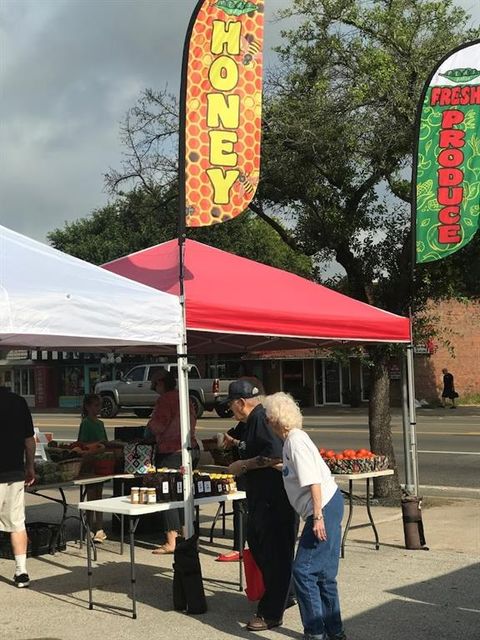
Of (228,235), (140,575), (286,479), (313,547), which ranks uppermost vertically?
(228,235)

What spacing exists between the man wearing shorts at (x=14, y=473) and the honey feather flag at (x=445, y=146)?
4772 millimetres

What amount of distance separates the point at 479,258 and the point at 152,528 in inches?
213

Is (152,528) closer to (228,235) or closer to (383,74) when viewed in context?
(383,74)

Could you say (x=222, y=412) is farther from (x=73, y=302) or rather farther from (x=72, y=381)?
(x=73, y=302)

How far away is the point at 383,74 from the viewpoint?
1107 centimetres

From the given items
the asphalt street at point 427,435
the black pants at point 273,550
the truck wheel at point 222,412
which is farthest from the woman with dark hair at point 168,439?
the truck wheel at point 222,412

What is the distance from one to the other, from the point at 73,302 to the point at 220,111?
228 cm

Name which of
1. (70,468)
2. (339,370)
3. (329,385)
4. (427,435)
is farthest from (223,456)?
(329,385)

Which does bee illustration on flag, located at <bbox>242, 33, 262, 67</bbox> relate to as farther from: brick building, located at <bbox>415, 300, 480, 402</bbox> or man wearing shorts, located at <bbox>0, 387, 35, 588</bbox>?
brick building, located at <bbox>415, 300, 480, 402</bbox>

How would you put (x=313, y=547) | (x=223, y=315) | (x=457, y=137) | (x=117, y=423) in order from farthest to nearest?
(x=117, y=423)
(x=457, y=137)
(x=223, y=315)
(x=313, y=547)

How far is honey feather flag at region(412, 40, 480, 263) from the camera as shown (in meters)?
9.63

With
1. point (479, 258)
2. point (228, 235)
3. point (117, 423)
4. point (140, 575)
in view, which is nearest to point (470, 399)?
point (228, 235)

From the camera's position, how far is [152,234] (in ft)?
91.9

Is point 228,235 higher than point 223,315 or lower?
higher
